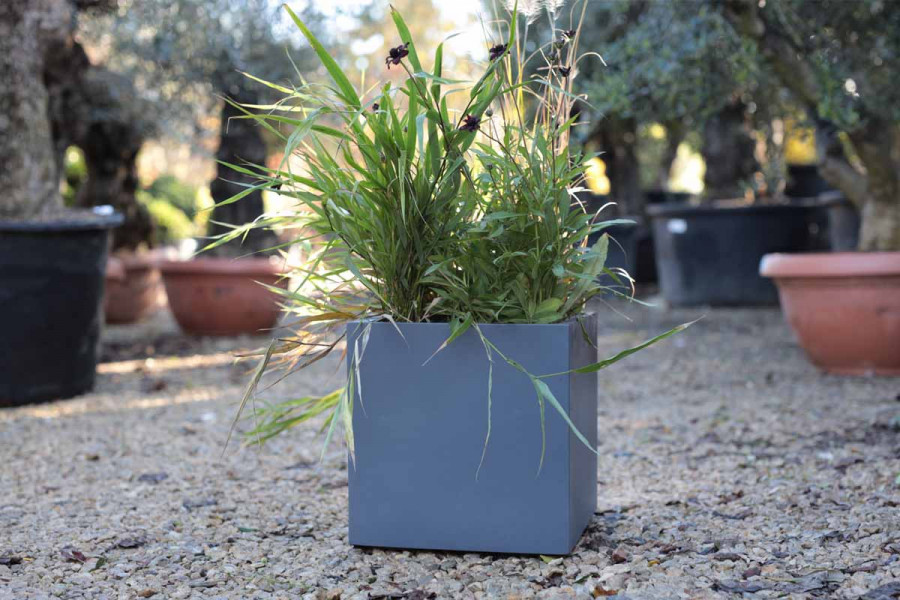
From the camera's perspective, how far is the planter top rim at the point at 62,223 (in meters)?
3.44

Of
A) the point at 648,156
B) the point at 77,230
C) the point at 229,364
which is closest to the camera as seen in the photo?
the point at 77,230

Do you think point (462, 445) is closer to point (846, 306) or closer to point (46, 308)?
point (46, 308)

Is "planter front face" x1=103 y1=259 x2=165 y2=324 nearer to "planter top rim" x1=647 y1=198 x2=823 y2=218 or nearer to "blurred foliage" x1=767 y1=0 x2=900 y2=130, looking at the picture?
"planter top rim" x1=647 y1=198 x2=823 y2=218

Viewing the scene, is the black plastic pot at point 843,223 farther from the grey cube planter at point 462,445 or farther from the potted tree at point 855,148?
the grey cube planter at point 462,445

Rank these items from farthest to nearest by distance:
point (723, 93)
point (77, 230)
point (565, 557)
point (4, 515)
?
point (723, 93) < point (77, 230) < point (4, 515) < point (565, 557)

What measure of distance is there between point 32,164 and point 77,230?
49 centimetres

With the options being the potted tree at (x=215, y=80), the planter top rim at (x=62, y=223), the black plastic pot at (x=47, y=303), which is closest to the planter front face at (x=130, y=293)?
the potted tree at (x=215, y=80)

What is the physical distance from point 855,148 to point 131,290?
4924mm

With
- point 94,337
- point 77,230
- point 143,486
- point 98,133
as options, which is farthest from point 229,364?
point 98,133

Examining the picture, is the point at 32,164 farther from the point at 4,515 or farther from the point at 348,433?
the point at 348,433

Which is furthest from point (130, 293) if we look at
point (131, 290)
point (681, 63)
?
point (681, 63)

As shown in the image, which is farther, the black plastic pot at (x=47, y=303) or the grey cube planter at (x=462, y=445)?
the black plastic pot at (x=47, y=303)

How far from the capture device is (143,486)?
2.46 meters

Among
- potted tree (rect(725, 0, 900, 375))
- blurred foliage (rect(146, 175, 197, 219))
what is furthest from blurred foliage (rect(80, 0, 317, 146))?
blurred foliage (rect(146, 175, 197, 219))
